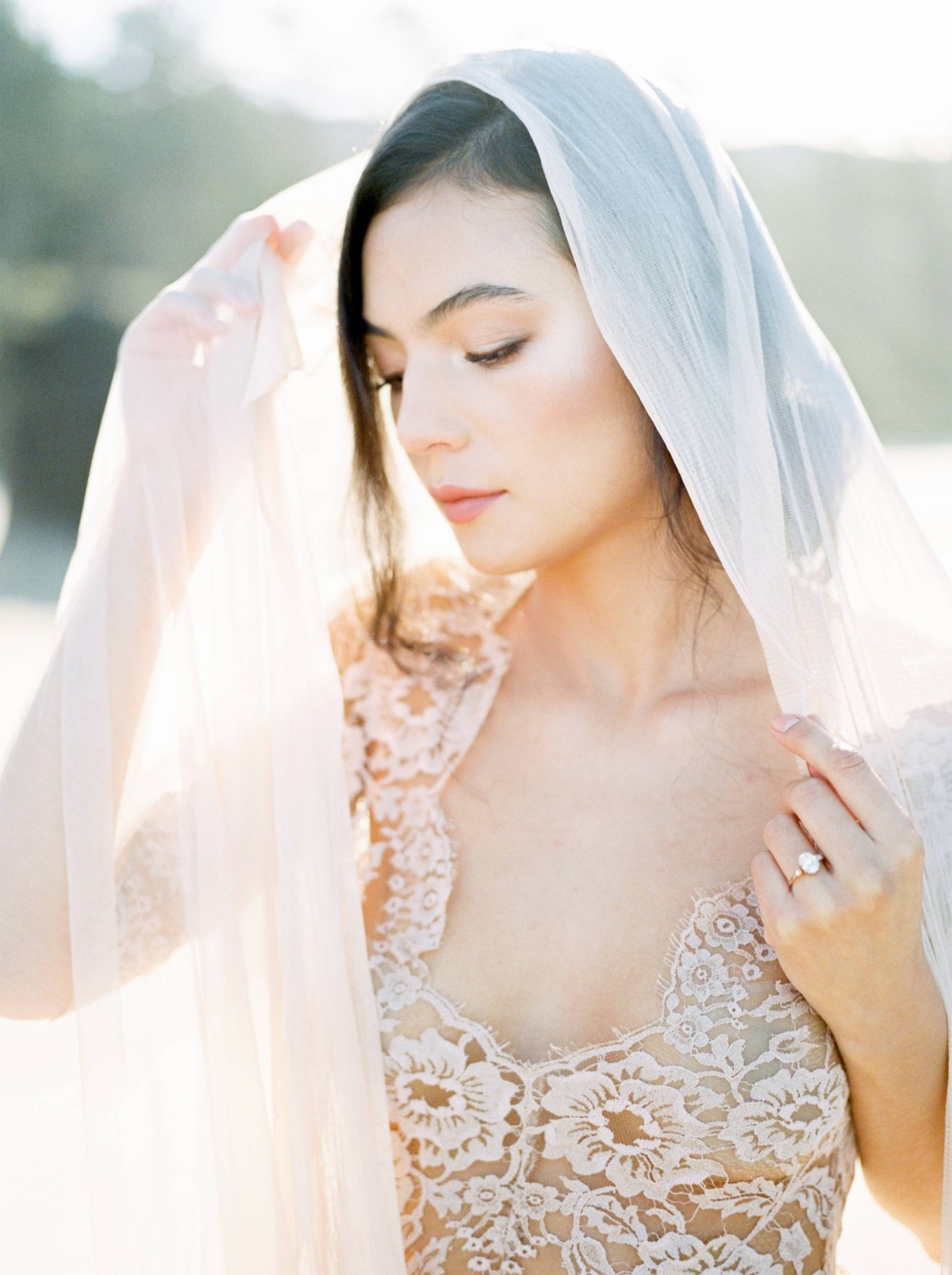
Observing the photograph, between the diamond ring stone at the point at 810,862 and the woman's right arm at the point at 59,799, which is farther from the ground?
the woman's right arm at the point at 59,799

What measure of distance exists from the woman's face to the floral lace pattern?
50 cm

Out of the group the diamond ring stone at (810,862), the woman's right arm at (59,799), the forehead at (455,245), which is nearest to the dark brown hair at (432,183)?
the forehead at (455,245)

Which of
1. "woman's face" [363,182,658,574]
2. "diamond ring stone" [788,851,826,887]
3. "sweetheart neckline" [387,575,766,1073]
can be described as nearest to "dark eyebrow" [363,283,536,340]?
"woman's face" [363,182,658,574]

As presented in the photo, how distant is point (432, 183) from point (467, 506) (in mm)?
385

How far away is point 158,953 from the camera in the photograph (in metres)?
1.32

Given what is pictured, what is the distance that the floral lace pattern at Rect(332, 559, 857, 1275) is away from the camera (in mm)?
1312

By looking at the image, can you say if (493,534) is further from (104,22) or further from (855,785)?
(104,22)

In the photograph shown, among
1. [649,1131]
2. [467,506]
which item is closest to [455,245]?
[467,506]

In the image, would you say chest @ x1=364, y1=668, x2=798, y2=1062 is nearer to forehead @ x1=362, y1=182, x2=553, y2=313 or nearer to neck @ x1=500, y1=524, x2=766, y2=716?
neck @ x1=500, y1=524, x2=766, y2=716

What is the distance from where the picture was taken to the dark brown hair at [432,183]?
1.43 m

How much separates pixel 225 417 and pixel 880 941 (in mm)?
936

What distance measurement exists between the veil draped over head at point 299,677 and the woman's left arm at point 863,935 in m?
0.07

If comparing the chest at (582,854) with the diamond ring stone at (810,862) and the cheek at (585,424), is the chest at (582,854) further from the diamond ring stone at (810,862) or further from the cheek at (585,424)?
the cheek at (585,424)

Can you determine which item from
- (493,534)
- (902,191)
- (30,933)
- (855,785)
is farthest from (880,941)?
(902,191)
